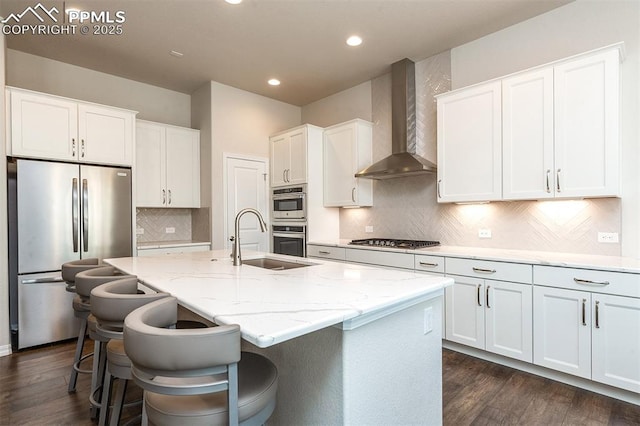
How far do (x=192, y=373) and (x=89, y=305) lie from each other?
55.8 inches

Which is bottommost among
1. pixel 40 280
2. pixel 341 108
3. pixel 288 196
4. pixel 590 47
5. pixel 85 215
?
pixel 40 280

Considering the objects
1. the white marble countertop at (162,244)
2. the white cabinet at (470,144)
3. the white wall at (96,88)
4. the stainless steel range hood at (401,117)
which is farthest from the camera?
the white marble countertop at (162,244)

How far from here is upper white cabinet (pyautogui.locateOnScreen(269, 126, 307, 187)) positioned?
14.9 ft

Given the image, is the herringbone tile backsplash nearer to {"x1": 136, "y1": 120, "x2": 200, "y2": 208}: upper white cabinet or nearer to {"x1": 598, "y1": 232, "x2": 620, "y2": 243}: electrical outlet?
{"x1": 598, "y1": 232, "x2": 620, "y2": 243}: electrical outlet

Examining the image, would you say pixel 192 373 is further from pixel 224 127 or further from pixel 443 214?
pixel 224 127

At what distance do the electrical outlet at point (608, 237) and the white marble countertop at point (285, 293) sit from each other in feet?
6.20

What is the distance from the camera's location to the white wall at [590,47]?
2.56m

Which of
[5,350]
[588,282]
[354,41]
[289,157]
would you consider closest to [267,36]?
[354,41]

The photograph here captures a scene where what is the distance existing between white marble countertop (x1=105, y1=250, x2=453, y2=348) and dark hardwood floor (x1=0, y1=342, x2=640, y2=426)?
947mm

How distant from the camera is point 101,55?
3723 mm

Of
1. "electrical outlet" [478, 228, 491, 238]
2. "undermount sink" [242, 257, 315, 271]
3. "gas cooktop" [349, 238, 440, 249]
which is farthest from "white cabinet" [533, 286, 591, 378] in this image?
"undermount sink" [242, 257, 315, 271]

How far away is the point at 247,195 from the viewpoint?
4.80m

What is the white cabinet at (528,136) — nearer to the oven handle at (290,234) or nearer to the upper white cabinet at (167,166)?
the oven handle at (290,234)

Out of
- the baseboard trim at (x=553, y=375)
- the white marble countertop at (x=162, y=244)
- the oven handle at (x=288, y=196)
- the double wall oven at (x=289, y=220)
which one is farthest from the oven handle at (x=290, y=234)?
the baseboard trim at (x=553, y=375)
